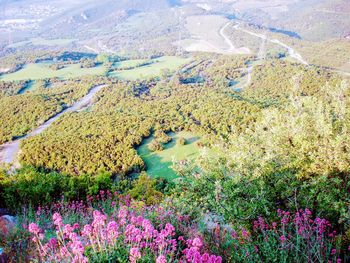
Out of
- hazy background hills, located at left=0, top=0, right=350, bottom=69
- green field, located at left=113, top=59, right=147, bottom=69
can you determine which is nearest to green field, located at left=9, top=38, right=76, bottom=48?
hazy background hills, located at left=0, top=0, right=350, bottom=69

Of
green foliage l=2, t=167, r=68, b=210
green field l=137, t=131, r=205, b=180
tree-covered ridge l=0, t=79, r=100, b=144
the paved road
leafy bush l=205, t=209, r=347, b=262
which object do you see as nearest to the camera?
leafy bush l=205, t=209, r=347, b=262

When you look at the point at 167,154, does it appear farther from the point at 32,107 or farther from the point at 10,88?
the point at 10,88

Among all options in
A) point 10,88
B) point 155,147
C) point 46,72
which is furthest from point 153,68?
point 155,147

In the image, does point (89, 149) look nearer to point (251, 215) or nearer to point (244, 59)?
point (251, 215)

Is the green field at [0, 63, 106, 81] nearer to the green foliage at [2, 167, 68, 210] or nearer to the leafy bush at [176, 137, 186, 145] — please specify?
the leafy bush at [176, 137, 186, 145]

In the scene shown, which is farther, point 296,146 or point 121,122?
point 121,122

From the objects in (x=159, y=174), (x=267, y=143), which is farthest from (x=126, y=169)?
(x=267, y=143)
